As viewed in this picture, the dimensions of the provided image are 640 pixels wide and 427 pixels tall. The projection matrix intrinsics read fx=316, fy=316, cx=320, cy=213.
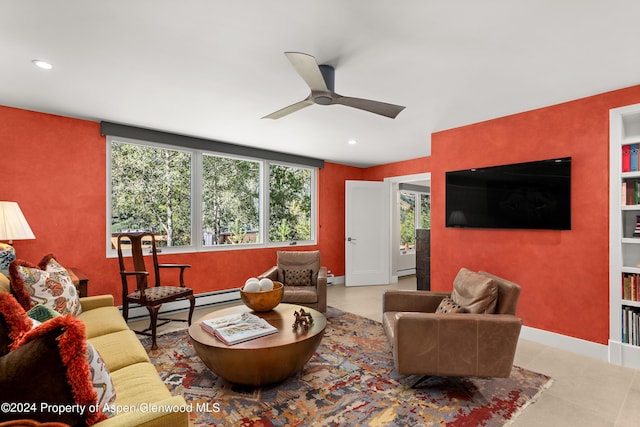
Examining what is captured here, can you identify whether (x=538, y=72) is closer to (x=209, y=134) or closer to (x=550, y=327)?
(x=550, y=327)

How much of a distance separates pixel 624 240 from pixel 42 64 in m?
4.85

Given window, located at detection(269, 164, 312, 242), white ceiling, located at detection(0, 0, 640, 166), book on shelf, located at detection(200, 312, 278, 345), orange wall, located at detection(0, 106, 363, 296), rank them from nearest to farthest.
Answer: white ceiling, located at detection(0, 0, 640, 166)
book on shelf, located at detection(200, 312, 278, 345)
orange wall, located at detection(0, 106, 363, 296)
window, located at detection(269, 164, 312, 242)

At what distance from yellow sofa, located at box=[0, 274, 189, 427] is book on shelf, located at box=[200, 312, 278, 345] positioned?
477mm

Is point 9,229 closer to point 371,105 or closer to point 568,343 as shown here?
point 371,105

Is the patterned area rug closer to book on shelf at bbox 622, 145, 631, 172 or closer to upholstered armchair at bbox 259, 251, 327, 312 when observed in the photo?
upholstered armchair at bbox 259, 251, 327, 312

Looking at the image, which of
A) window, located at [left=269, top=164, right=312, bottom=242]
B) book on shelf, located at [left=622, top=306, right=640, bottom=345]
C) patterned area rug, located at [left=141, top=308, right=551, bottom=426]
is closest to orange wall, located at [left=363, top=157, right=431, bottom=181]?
window, located at [left=269, top=164, right=312, bottom=242]

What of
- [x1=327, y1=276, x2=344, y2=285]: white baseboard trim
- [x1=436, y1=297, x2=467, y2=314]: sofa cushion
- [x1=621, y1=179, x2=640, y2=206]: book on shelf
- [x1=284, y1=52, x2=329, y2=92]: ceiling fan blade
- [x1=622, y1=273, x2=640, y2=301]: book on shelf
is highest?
[x1=284, y1=52, x2=329, y2=92]: ceiling fan blade

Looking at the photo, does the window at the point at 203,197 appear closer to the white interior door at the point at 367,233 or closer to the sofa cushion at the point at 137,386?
the white interior door at the point at 367,233

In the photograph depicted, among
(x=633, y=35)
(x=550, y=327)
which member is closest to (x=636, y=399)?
(x=550, y=327)

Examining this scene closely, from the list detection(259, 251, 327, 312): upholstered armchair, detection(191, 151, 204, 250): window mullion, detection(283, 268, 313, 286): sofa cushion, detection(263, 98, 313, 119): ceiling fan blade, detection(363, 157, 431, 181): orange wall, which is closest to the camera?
detection(263, 98, 313, 119): ceiling fan blade

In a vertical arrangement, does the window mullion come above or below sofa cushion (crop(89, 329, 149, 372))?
above

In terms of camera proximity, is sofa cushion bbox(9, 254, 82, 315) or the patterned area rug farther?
sofa cushion bbox(9, 254, 82, 315)

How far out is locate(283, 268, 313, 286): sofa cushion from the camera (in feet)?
13.7

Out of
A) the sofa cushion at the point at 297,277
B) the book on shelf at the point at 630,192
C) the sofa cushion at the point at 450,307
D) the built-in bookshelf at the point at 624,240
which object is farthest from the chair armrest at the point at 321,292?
the book on shelf at the point at 630,192
